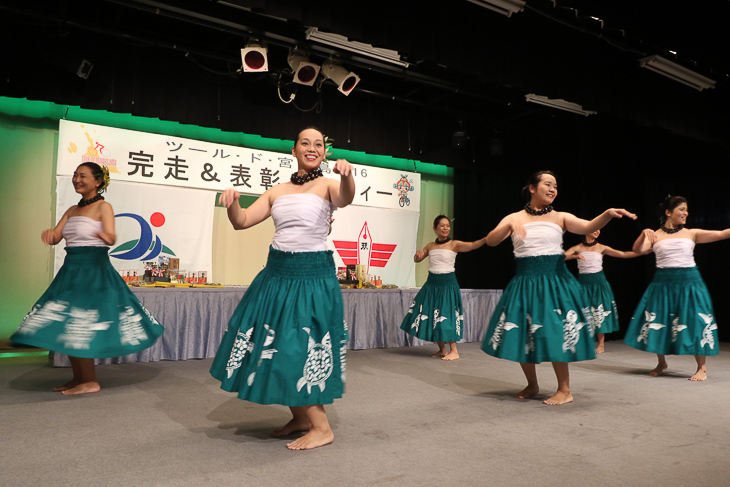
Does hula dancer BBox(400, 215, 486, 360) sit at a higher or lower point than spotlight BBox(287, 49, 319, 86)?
lower

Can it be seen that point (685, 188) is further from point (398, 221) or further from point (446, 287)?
point (446, 287)

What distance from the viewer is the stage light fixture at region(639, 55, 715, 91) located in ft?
19.1

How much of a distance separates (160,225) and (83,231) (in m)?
2.71

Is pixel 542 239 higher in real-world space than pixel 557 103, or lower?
lower

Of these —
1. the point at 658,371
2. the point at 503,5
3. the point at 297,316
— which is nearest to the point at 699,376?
the point at 658,371

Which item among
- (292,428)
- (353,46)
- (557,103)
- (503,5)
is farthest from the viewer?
(557,103)

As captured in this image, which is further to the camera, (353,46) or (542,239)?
(353,46)

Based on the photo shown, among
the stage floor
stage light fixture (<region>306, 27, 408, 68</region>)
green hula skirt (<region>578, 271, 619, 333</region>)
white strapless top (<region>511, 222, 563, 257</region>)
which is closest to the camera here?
the stage floor

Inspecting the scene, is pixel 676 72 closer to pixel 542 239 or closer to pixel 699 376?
pixel 699 376

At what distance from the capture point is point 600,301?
6684 mm

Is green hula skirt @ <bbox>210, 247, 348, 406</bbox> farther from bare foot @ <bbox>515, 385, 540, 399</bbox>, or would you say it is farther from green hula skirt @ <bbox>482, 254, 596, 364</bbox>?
bare foot @ <bbox>515, 385, 540, 399</bbox>

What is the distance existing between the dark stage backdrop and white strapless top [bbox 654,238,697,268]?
3.42 metres

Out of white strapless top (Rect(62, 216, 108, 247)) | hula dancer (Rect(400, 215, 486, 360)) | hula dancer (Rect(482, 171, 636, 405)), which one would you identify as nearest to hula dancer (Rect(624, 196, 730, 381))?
hula dancer (Rect(482, 171, 636, 405))

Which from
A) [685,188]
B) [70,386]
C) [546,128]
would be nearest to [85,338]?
[70,386]
